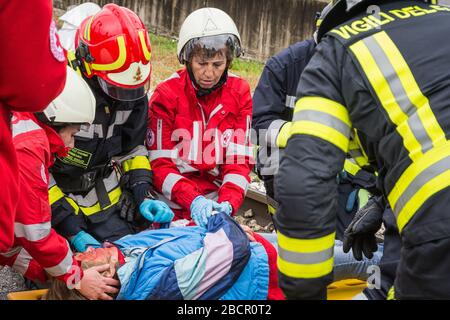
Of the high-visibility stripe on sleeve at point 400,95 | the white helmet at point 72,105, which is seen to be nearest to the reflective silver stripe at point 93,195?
the white helmet at point 72,105

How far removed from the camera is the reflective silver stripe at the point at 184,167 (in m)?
4.59

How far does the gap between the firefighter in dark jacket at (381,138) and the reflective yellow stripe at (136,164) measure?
2.31 meters

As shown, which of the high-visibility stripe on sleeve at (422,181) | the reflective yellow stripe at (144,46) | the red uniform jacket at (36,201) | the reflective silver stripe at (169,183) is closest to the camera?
the high-visibility stripe on sleeve at (422,181)

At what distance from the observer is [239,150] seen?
4.68 m

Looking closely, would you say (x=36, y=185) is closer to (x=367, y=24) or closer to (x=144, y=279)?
(x=144, y=279)

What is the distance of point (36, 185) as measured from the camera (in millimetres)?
3078

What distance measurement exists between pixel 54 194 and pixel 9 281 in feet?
2.30

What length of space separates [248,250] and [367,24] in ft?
5.32

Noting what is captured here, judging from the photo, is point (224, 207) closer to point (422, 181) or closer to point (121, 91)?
point (121, 91)

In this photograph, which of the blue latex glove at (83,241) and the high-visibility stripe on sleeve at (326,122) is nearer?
the high-visibility stripe on sleeve at (326,122)

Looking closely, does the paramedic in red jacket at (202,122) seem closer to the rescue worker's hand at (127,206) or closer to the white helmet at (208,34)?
the white helmet at (208,34)

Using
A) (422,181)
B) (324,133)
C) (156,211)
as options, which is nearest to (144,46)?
(156,211)

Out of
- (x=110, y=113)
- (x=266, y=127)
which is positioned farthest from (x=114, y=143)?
(x=266, y=127)

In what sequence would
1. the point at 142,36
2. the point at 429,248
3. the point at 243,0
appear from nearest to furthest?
the point at 429,248
the point at 142,36
the point at 243,0
